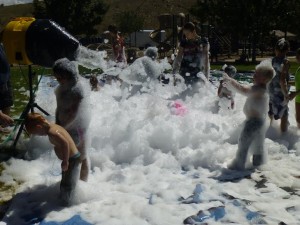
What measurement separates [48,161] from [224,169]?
2.07 m

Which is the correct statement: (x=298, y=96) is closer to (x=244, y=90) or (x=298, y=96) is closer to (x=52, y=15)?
(x=244, y=90)

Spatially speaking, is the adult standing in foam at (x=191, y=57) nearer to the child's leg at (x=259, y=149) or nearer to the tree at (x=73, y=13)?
the child's leg at (x=259, y=149)

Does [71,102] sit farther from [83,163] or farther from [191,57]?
[191,57]

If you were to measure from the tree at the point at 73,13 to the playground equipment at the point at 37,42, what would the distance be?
98.4 feet

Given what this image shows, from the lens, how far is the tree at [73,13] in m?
35.5

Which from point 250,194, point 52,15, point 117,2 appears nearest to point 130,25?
point 52,15

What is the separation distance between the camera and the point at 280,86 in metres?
6.20

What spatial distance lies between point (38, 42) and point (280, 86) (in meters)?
3.33

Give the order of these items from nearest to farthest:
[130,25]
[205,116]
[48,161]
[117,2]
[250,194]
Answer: [250,194], [48,161], [205,116], [130,25], [117,2]

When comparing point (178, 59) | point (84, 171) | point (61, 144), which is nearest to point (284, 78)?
point (178, 59)

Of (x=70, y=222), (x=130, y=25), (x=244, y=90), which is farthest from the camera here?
(x=130, y=25)

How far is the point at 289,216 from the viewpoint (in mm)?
3779

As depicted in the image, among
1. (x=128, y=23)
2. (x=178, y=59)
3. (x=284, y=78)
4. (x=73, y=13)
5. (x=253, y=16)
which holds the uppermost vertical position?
(x=73, y=13)

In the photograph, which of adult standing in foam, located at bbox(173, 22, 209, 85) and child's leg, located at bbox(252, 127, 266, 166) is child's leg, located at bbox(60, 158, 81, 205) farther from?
adult standing in foam, located at bbox(173, 22, 209, 85)
